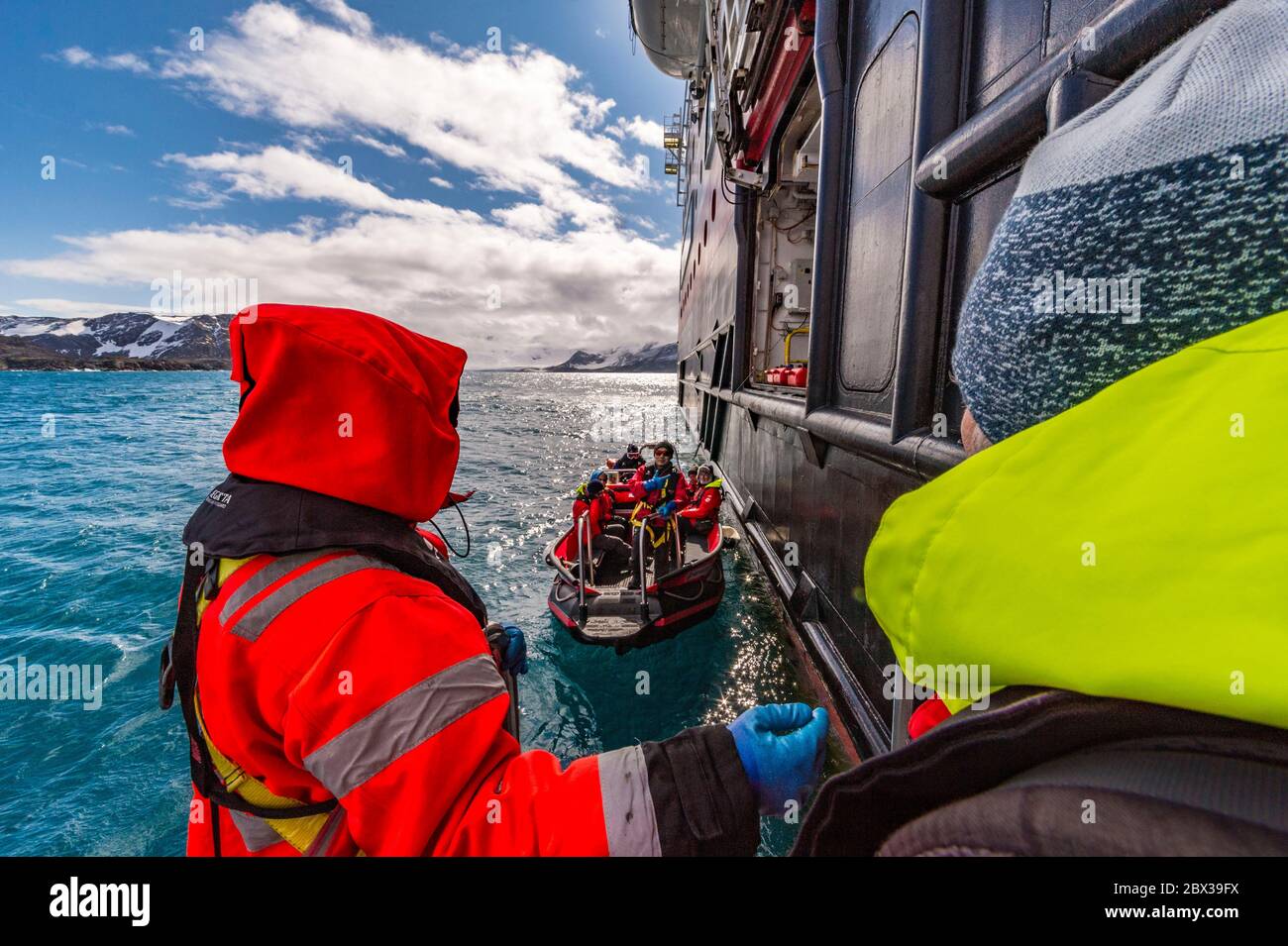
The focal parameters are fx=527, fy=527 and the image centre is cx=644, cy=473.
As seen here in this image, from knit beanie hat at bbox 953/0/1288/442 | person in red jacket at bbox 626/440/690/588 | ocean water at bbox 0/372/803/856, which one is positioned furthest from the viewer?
person in red jacket at bbox 626/440/690/588

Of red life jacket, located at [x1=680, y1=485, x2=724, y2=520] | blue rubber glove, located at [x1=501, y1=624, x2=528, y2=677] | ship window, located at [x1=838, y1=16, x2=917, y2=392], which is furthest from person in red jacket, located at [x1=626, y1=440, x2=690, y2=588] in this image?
blue rubber glove, located at [x1=501, y1=624, x2=528, y2=677]

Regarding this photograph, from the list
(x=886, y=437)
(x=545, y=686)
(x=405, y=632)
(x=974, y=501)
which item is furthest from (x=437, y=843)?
(x=545, y=686)

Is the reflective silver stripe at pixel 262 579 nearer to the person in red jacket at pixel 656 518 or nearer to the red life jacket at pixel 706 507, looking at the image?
the person in red jacket at pixel 656 518

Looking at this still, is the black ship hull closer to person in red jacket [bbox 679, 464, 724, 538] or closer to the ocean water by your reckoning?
person in red jacket [bbox 679, 464, 724, 538]

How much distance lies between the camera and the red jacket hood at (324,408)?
53.7 inches

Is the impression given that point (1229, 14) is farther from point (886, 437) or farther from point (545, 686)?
point (545, 686)

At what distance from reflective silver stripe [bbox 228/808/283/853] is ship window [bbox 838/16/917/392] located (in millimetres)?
3855

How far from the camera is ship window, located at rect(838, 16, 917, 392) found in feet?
11.3

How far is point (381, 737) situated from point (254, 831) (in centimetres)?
77

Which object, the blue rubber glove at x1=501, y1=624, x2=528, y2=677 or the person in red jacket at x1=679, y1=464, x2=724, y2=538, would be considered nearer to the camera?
the blue rubber glove at x1=501, y1=624, x2=528, y2=677

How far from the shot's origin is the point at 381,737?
1123 mm

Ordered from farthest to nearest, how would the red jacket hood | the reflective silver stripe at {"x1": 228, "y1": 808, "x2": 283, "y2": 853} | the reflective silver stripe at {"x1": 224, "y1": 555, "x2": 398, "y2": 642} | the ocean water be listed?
the ocean water < the reflective silver stripe at {"x1": 228, "y1": 808, "x2": 283, "y2": 853} < the red jacket hood < the reflective silver stripe at {"x1": 224, "y1": 555, "x2": 398, "y2": 642}

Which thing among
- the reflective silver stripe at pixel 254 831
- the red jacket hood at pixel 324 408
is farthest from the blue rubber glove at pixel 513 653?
the red jacket hood at pixel 324 408

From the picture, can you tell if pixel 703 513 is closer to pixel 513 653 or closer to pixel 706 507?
pixel 706 507
